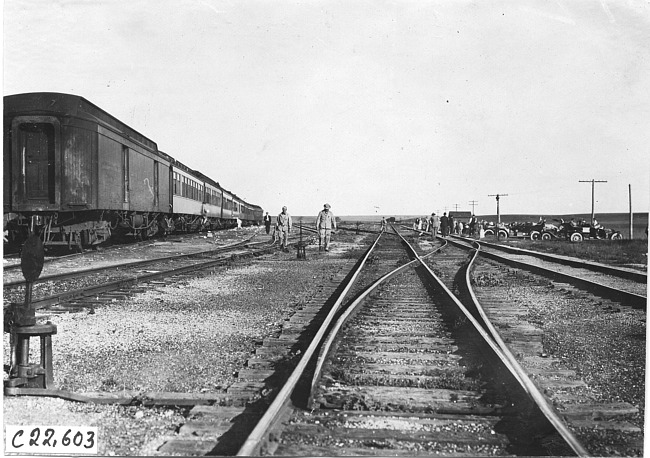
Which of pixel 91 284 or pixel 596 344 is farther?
pixel 91 284

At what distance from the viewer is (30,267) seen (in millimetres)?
3762

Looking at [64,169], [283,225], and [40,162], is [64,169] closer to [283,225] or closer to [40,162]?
[40,162]

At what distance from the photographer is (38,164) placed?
1141 centimetres

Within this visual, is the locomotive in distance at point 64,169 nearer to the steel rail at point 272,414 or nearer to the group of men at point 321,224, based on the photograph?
the group of men at point 321,224

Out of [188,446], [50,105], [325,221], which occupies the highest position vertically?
[50,105]

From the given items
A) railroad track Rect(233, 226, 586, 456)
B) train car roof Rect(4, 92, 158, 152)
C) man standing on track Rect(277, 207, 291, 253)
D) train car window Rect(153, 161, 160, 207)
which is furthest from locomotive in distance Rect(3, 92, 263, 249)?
railroad track Rect(233, 226, 586, 456)

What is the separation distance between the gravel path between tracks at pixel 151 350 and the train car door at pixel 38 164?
440 cm

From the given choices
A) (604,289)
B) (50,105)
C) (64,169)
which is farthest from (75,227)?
(604,289)

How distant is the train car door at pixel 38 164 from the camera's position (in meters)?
11.2

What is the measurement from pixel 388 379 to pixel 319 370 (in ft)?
1.64

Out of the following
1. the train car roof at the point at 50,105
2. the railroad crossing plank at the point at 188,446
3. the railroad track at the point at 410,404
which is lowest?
the railroad crossing plank at the point at 188,446

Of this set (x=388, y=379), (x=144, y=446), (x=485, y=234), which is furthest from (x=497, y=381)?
(x=485, y=234)

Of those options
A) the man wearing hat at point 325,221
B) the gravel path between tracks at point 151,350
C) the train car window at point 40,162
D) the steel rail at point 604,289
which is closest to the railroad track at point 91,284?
the gravel path between tracks at point 151,350

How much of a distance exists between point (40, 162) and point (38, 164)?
0.06 meters
